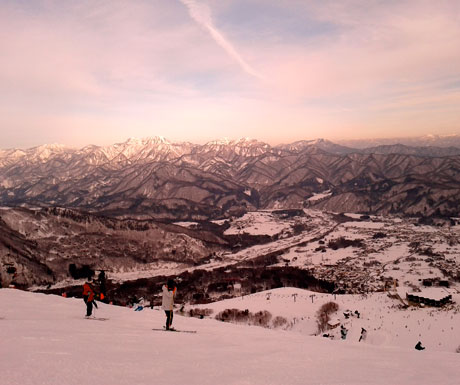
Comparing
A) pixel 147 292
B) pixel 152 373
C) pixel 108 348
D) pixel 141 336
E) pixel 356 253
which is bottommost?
pixel 147 292

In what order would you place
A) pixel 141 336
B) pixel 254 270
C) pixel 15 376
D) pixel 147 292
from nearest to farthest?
pixel 15 376 < pixel 141 336 < pixel 147 292 < pixel 254 270

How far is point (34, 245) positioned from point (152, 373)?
153223 millimetres

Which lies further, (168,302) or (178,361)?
(168,302)

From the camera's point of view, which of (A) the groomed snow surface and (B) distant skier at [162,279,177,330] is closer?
(A) the groomed snow surface

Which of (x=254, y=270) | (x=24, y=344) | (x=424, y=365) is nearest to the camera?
(x=24, y=344)

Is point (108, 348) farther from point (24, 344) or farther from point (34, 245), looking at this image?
point (34, 245)

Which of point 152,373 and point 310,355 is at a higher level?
point 152,373

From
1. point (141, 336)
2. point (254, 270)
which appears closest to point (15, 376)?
point (141, 336)

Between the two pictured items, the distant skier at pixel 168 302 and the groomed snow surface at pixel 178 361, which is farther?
the distant skier at pixel 168 302

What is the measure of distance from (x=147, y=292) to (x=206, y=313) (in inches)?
2033

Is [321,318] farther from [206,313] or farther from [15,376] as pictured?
[15,376]

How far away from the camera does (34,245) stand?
137m

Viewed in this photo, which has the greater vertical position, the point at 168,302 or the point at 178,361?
the point at 178,361

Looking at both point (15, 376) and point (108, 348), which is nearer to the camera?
point (15, 376)
